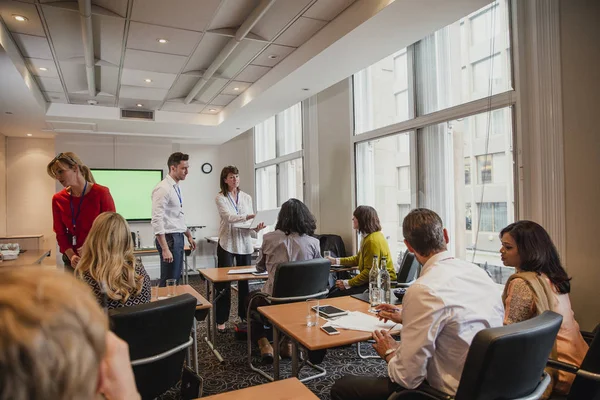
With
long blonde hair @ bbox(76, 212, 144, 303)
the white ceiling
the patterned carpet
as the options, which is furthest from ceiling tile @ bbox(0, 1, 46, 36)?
the patterned carpet

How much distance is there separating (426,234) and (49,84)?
5.34 m

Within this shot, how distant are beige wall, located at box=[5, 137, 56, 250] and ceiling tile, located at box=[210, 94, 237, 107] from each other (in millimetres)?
3850

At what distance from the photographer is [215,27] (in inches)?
143

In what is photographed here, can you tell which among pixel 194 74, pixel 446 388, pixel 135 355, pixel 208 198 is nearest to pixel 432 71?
pixel 194 74

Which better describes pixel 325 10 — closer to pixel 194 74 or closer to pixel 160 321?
pixel 194 74

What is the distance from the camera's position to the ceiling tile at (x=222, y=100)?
585 centimetres

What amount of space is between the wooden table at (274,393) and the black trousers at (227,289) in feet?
7.97

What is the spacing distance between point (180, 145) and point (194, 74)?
347 cm

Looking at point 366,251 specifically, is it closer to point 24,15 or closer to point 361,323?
point 361,323

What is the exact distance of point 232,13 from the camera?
3377mm

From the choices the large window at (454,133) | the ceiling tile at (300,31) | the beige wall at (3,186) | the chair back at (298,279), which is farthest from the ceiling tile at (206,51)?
the beige wall at (3,186)

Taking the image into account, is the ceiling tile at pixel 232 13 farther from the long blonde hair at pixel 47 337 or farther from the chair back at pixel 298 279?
the long blonde hair at pixel 47 337

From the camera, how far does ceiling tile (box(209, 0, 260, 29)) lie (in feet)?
10.5

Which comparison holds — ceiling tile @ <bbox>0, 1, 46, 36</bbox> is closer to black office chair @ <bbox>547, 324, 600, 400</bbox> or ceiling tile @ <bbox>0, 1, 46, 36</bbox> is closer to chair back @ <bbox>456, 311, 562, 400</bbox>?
chair back @ <bbox>456, 311, 562, 400</bbox>
